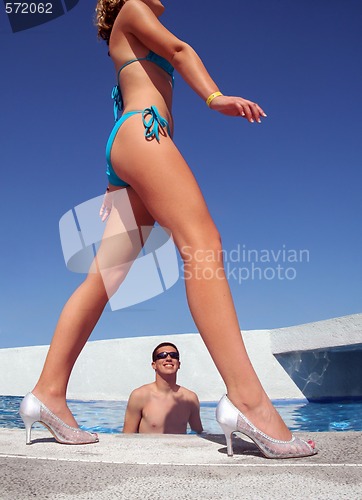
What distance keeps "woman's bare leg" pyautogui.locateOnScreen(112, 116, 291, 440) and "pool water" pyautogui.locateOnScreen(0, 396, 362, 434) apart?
4.35 metres

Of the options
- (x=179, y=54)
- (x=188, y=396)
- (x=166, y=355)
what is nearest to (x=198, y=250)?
(x=179, y=54)

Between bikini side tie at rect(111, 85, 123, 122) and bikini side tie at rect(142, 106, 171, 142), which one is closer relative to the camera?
bikini side tie at rect(142, 106, 171, 142)

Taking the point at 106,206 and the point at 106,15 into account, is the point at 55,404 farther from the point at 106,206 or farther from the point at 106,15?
the point at 106,15

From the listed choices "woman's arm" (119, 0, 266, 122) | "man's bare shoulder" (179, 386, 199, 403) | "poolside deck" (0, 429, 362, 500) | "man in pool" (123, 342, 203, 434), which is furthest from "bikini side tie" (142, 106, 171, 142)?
"man's bare shoulder" (179, 386, 199, 403)

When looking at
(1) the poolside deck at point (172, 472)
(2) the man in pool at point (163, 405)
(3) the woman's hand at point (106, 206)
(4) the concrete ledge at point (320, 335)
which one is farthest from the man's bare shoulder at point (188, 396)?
(4) the concrete ledge at point (320, 335)

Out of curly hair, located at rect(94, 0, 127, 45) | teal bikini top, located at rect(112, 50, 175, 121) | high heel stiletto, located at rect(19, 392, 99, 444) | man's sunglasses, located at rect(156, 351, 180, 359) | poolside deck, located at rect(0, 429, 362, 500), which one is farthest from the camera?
man's sunglasses, located at rect(156, 351, 180, 359)

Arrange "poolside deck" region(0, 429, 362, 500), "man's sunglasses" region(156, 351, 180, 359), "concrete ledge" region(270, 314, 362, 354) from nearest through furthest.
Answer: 1. "poolside deck" region(0, 429, 362, 500)
2. "man's sunglasses" region(156, 351, 180, 359)
3. "concrete ledge" region(270, 314, 362, 354)

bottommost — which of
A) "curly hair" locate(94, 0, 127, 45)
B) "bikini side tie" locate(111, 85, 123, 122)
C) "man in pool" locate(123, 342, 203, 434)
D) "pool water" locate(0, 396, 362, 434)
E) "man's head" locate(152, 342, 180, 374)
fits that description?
"pool water" locate(0, 396, 362, 434)

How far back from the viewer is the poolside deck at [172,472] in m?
1.01

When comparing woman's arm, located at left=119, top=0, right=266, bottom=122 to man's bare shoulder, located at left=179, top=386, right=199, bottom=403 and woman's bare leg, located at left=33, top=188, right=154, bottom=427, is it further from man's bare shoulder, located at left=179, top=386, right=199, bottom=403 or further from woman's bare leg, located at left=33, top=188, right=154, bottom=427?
man's bare shoulder, located at left=179, top=386, right=199, bottom=403

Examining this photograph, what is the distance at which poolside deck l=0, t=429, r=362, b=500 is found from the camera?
1015mm

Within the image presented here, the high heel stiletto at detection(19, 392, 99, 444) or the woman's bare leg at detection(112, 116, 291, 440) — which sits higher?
the woman's bare leg at detection(112, 116, 291, 440)

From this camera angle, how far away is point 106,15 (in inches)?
78.9

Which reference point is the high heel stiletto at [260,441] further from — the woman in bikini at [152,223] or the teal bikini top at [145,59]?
the teal bikini top at [145,59]
